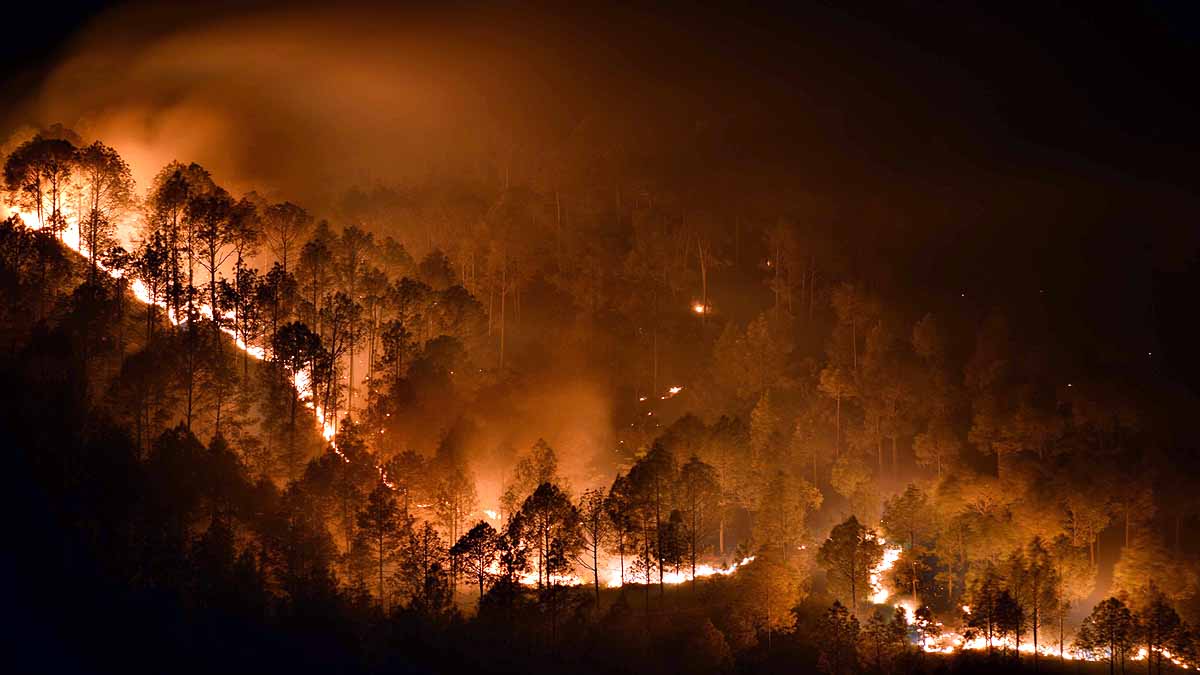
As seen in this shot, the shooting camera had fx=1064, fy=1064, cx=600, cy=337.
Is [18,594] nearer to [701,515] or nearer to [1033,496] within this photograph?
[701,515]

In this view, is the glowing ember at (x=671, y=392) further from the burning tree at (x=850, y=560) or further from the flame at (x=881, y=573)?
the burning tree at (x=850, y=560)

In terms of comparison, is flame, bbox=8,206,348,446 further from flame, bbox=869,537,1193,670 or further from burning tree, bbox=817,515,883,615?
flame, bbox=869,537,1193,670

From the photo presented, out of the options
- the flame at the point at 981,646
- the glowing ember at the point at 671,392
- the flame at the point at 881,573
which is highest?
the glowing ember at the point at 671,392

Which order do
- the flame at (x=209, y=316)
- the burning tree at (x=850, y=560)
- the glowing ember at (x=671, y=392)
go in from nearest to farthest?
the burning tree at (x=850, y=560)
the flame at (x=209, y=316)
the glowing ember at (x=671, y=392)

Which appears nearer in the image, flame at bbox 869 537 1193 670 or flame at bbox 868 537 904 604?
flame at bbox 869 537 1193 670

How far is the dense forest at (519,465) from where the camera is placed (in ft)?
203

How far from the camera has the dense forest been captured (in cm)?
6175

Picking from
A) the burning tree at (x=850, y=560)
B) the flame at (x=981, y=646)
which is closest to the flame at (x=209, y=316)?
the burning tree at (x=850, y=560)

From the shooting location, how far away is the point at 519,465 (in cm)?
7719

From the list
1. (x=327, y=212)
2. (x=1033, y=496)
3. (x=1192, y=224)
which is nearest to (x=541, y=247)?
(x=327, y=212)

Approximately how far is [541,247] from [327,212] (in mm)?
25023

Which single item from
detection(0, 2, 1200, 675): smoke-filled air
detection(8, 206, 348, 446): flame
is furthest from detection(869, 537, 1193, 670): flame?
detection(8, 206, 348, 446): flame

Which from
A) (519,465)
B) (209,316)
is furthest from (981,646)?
(209,316)

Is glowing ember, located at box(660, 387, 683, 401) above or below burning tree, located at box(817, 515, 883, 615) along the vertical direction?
above
